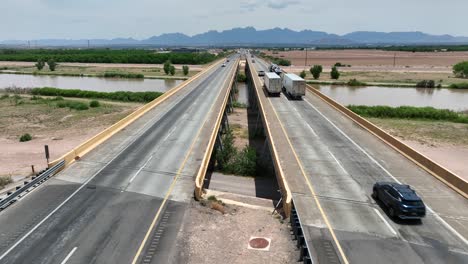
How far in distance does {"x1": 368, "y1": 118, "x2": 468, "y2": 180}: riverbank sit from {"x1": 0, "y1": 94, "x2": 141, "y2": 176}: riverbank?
39.3 meters

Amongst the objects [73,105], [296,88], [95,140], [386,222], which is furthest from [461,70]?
[95,140]

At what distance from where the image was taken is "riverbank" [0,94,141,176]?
1453 inches

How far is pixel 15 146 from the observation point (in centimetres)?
4222

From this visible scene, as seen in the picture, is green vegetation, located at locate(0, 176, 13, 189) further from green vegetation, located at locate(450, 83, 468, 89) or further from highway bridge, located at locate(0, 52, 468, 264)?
green vegetation, located at locate(450, 83, 468, 89)

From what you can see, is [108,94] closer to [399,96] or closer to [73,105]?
[73,105]

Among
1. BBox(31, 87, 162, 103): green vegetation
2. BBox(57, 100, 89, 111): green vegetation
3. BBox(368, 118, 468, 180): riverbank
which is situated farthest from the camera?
BBox(31, 87, 162, 103): green vegetation

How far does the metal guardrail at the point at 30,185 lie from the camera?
20891 millimetres

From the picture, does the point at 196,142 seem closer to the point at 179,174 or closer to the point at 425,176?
the point at 179,174

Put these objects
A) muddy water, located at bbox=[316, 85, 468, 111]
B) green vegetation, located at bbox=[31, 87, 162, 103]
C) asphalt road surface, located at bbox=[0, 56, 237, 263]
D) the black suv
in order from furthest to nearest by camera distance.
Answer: green vegetation, located at bbox=[31, 87, 162, 103]
muddy water, located at bbox=[316, 85, 468, 111]
the black suv
asphalt road surface, located at bbox=[0, 56, 237, 263]

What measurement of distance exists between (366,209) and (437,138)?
31.7 m

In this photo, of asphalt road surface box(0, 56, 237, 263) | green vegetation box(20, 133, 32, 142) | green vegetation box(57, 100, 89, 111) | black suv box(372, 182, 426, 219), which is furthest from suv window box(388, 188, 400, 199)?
green vegetation box(57, 100, 89, 111)

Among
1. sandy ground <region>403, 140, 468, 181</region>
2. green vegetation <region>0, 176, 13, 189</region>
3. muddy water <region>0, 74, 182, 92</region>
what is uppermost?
muddy water <region>0, 74, 182, 92</region>

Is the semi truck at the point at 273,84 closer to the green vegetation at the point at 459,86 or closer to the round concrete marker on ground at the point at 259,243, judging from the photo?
the round concrete marker on ground at the point at 259,243

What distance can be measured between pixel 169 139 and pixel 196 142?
3.08m
